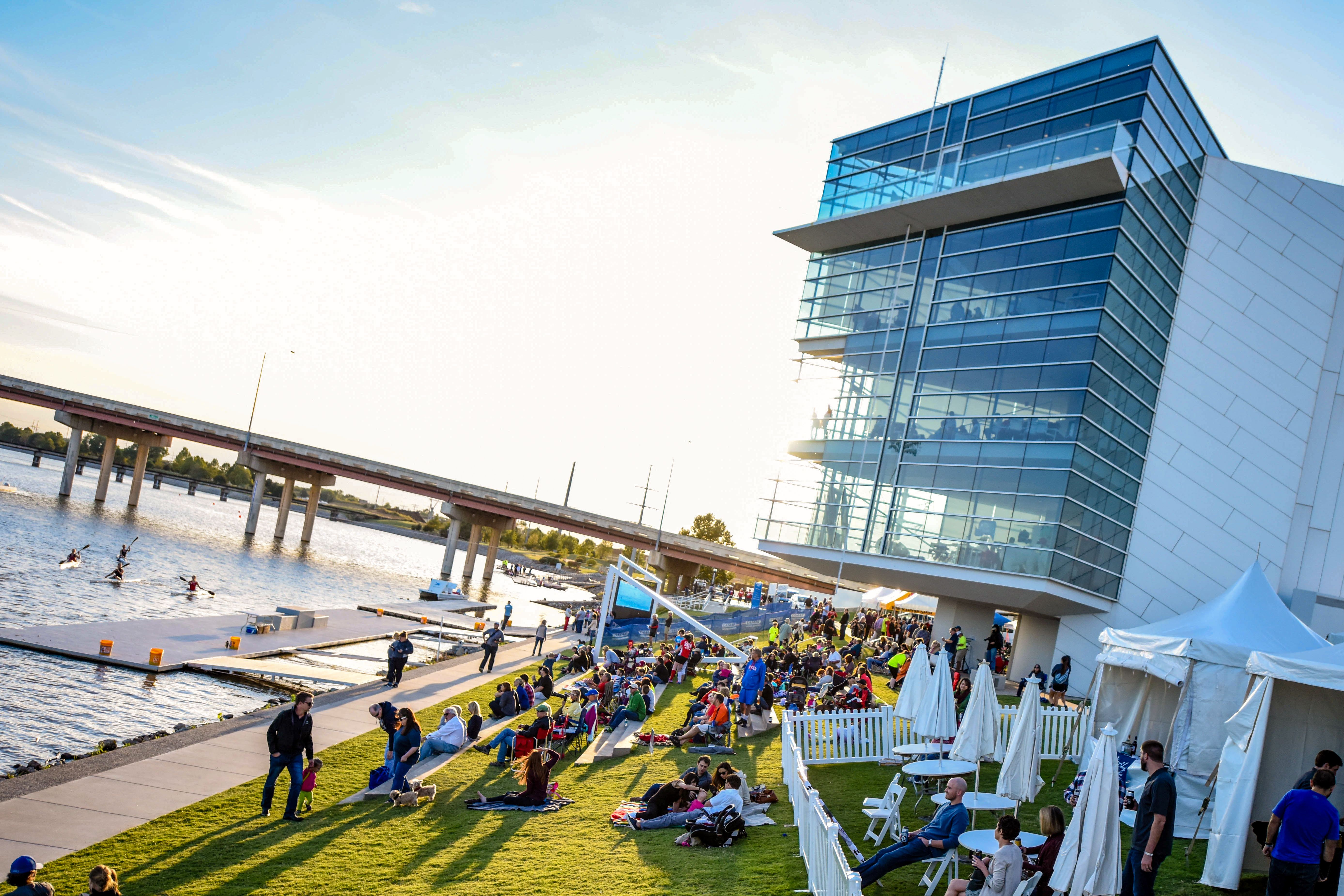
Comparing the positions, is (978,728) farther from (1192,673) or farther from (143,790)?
(143,790)

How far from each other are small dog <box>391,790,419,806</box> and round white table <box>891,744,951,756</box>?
24.4 feet

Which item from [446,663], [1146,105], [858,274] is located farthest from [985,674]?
[858,274]

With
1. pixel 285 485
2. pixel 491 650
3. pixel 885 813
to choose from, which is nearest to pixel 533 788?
pixel 885 813

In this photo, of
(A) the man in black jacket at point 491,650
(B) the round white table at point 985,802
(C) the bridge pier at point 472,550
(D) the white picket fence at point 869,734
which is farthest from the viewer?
(C) the bridge pier at point 472,550

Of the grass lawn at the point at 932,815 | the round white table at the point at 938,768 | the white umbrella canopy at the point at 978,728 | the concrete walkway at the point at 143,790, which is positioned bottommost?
the concrete walkway at the point at 143,790

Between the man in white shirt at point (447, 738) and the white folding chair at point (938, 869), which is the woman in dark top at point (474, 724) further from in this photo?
the white folding chair at point (938, 869)

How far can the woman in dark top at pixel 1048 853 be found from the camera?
8.76 metres

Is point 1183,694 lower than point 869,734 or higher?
higher

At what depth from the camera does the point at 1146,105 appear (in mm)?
34156

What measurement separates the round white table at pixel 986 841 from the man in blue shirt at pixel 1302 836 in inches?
79.6

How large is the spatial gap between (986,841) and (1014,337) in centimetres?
2986

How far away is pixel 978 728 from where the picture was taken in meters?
13.7

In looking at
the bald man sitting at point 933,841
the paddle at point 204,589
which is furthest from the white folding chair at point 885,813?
the paddle at point 204,589

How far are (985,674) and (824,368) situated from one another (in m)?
31.2
